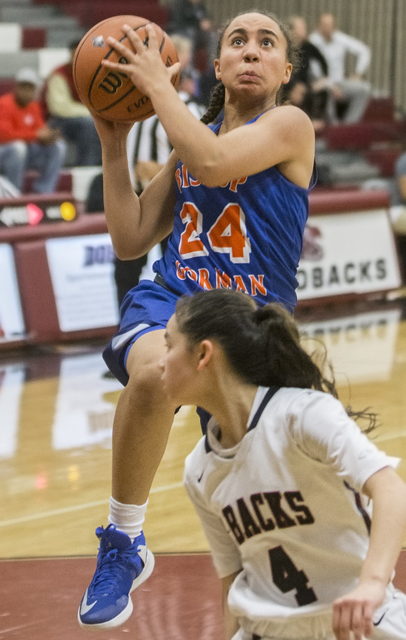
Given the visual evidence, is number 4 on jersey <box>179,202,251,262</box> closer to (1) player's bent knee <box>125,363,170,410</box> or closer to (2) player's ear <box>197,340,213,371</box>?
(1) player's bent knee <box>125,363,170,410</box>

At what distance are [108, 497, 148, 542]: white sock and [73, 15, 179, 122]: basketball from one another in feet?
3.51

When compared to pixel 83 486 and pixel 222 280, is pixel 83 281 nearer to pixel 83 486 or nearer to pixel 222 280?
pixel 83 486

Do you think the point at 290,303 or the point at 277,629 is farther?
the point at 290,303

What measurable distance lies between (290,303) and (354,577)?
3.05 feet

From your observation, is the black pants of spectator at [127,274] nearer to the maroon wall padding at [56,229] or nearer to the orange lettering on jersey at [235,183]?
the maroon wall padding at [56,229]

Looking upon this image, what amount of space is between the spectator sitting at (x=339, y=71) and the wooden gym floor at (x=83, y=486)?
587 cm

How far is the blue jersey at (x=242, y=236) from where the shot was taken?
8.58 ft

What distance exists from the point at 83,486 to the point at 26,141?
249 inches

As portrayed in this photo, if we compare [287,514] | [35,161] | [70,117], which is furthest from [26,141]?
[287,514]

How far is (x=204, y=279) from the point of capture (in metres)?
2.63

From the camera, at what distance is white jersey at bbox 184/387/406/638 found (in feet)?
6.36

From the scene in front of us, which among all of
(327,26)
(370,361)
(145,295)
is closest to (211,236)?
(145,295)

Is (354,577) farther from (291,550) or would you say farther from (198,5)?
(198,5)

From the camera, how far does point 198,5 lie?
12.3 metres
